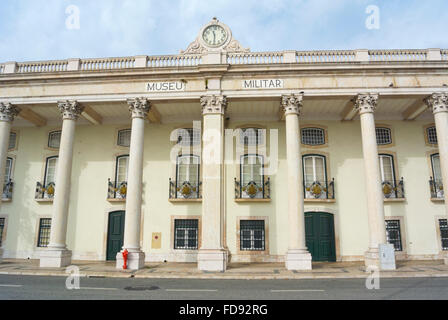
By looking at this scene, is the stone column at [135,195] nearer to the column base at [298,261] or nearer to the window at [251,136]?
the window at [251,136]

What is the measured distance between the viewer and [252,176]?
59.1 feet

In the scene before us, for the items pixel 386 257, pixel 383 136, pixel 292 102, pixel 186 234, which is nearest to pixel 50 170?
pixel 186 234

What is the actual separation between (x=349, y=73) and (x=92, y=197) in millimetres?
15212

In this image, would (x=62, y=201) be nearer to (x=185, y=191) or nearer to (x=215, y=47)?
(x=185, y=191)

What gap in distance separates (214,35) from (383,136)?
11.1 m

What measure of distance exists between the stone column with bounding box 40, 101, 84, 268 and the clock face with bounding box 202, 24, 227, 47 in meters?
7.23

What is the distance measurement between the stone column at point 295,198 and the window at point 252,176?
368 centimetres

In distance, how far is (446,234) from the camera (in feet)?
56.0

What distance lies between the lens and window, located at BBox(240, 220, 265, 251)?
56.1ft

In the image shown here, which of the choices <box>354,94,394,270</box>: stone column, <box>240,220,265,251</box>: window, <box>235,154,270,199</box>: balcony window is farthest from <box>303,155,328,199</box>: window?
<box>354,94,394,270</box>: stone column

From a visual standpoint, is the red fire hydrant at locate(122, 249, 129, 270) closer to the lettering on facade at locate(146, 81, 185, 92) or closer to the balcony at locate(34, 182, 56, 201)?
the lettering on facade at locate(146, 81, 185, 92)

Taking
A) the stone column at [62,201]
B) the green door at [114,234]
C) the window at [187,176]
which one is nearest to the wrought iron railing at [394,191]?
the window at [187,176]
